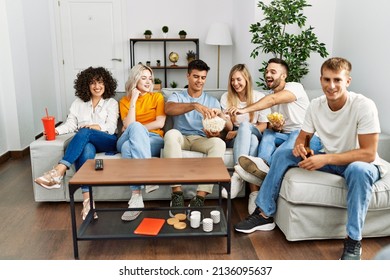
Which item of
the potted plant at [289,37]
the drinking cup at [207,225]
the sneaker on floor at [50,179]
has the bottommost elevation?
the drinking cup at [207,225]

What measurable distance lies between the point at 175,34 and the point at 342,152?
157 inches

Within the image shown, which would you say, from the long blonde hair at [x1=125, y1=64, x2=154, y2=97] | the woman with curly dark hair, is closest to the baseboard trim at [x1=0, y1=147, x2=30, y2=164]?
the woman with curly dark hair

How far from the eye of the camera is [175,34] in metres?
5.64

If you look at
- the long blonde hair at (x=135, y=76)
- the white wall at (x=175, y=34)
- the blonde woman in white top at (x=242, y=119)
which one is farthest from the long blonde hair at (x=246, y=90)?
the white wall at (x=175, y=34)

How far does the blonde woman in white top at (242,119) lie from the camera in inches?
107

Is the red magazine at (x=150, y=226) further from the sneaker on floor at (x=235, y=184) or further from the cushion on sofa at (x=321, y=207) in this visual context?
the cushion on sofa at (x=321, y=207)

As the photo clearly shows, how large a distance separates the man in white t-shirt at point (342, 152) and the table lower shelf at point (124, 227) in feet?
0.96

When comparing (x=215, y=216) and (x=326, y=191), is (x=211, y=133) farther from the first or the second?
(x=326, y=191)

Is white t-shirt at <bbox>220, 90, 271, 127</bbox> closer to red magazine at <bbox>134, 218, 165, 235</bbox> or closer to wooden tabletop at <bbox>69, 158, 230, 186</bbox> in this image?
wooden tabletop at <bbox>69, 158, 230, 186</bbox>

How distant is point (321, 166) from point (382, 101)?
1.37m

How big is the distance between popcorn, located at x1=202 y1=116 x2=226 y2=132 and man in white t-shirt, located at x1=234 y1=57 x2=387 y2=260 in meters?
0.54

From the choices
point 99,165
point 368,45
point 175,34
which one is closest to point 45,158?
point 99,165
